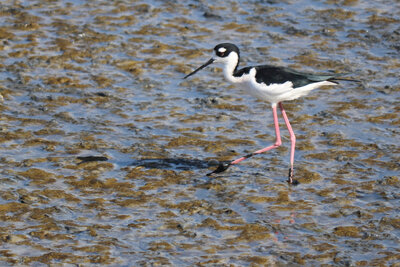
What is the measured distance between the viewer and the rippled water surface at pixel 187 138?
8.00 m

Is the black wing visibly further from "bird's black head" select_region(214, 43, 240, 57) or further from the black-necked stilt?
"bird's black head" select_region(214, 43, 240, 57)

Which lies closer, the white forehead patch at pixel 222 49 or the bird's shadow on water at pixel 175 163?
the bird's shadow on water at pixel 175 163

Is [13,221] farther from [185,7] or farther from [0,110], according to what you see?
[185,7]

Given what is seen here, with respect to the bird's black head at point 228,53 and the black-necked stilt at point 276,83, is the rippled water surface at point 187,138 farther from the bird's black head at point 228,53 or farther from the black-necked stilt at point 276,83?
the bird's black head at point 228,53

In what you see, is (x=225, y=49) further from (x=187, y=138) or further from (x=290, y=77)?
(x=187, y=138)

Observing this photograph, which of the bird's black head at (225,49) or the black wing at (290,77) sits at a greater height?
the bird's black head at (225,49)

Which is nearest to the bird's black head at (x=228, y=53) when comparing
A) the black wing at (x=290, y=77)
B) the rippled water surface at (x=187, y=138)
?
Result: the black wing at (x=290, y=77)

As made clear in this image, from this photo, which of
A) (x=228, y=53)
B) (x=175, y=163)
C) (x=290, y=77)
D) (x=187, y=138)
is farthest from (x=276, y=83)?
(x=187, y=138)

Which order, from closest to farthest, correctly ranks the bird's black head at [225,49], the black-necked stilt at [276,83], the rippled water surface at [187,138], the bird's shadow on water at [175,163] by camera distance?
the rippled water surface at [187,138]
the black-necked stilt at [276,83]
the bird's shadow on water at [175,163]
the bird's black head at [225,49]

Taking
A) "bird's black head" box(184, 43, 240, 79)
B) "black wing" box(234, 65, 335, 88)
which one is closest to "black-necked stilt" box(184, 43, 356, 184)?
"black wing" box(234, 65, 335, 88)

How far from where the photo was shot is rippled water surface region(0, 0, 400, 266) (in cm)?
800

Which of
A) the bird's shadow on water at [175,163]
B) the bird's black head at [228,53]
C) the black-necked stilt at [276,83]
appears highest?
the bird's black head at [228,53]

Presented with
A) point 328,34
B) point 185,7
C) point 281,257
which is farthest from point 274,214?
point 185,7

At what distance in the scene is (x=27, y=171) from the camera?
31.2ft
